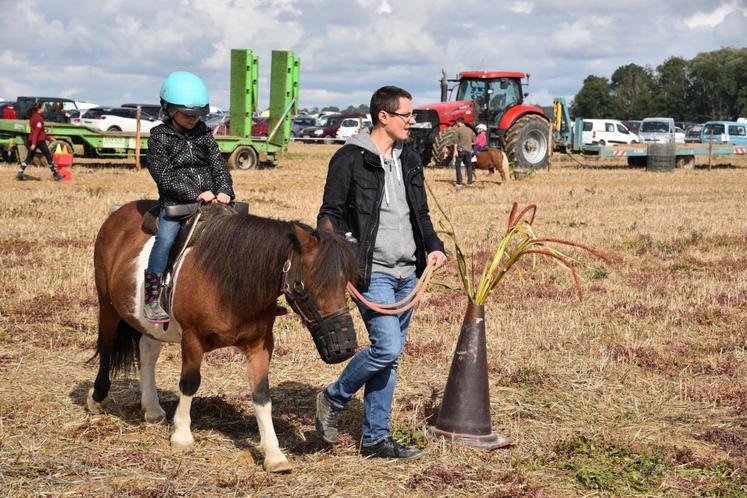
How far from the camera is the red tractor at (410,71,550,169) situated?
26.9m

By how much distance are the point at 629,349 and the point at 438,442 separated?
104 inches

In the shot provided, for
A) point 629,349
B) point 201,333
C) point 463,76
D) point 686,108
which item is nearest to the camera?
point 201,333

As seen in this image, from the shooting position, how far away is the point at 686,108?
9944cm

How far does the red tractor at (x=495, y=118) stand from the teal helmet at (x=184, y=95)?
21.3 meters

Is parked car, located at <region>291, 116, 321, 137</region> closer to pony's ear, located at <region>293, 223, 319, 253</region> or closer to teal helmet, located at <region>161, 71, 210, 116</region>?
teal helmet, located at <region>161, 71, 210, 116</region>

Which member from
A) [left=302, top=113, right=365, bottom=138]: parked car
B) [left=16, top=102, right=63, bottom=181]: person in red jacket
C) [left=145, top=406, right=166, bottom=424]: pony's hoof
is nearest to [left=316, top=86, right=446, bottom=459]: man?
[left=145, top=406, right=166, bottom=424]: pony's hoof

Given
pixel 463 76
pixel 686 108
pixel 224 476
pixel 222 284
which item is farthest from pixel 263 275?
pixel 686 108

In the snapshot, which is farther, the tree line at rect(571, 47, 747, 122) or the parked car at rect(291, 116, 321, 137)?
the tree line at rect(571, 47, 747, 122)

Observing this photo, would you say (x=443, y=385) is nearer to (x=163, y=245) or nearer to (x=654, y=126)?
(x=163, y=245)

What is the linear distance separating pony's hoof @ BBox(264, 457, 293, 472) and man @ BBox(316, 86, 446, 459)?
1.15 ft

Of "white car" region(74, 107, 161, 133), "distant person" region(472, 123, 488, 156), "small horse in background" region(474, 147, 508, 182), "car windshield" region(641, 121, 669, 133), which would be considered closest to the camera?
"small horse in background" region(474, 147, 508, 182)

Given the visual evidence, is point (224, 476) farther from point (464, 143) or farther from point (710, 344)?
point (464, 143)

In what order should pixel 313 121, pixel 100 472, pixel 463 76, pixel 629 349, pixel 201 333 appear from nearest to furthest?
pixel 100 472 < pixel 201 333 < pixel 629 349 < pixel 463 76 < pixel 313 121

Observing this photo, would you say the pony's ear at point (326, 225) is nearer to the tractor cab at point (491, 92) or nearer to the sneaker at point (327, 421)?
the sneaker at point (327, 421)
